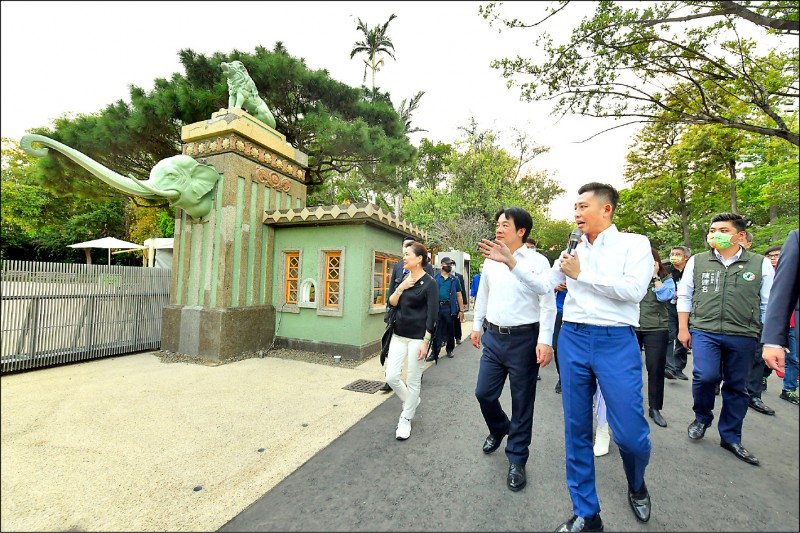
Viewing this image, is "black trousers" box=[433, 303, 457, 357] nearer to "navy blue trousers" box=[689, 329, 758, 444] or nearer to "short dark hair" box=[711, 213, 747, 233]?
"navy blue trousers" box=[689, 329, 758, 444]

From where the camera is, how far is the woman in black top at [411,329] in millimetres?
3616

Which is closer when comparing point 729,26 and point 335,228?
point 729,26

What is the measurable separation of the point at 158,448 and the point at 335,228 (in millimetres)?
4777

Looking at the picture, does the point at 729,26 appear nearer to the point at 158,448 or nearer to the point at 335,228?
the point at 335,228

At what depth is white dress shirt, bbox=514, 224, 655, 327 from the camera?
226 centimetres

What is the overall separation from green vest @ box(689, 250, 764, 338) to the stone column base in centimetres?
692

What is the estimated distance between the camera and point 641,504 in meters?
2.36

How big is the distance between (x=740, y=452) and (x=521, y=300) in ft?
8.46

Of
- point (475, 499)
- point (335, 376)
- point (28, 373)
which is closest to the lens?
point (475, 499)

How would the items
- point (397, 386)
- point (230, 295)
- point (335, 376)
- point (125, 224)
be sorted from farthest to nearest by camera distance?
point (125, 224), point (230, 295), point (335, 376), point (397, 386)

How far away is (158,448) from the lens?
3221mm

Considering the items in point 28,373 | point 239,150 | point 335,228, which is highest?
point 239,150

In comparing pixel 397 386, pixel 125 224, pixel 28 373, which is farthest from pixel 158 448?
pixel 125 224

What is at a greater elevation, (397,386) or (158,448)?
(397,386)
